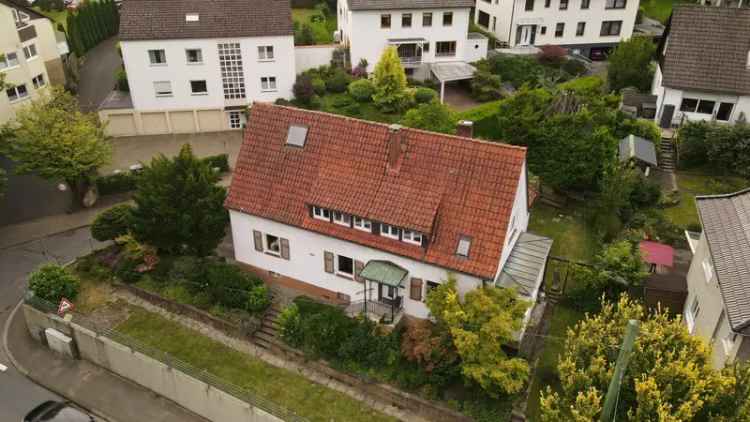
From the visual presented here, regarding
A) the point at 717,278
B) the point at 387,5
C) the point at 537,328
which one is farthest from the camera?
the point at 387,5

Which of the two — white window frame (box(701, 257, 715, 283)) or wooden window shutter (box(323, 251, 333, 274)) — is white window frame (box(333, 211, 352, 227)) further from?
white window frame (box(701, 257, 715, 283))

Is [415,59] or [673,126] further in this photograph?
[415,59]

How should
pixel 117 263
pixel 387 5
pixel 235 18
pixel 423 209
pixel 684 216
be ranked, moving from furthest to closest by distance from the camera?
pixel 387 5 → pixel 235 18 → pixel 684 216 → pixel 117 263 → pixel 423 209

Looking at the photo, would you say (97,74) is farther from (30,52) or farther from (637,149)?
(637,149)

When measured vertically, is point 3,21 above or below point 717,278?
above

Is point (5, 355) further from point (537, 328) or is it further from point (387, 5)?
point (387, 5)

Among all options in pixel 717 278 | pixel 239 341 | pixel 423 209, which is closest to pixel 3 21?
pixel 239 341

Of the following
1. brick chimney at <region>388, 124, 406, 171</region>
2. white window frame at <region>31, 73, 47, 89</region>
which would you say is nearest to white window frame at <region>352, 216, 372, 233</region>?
brick chimney at <region>388, 124, 406, 171</region>
